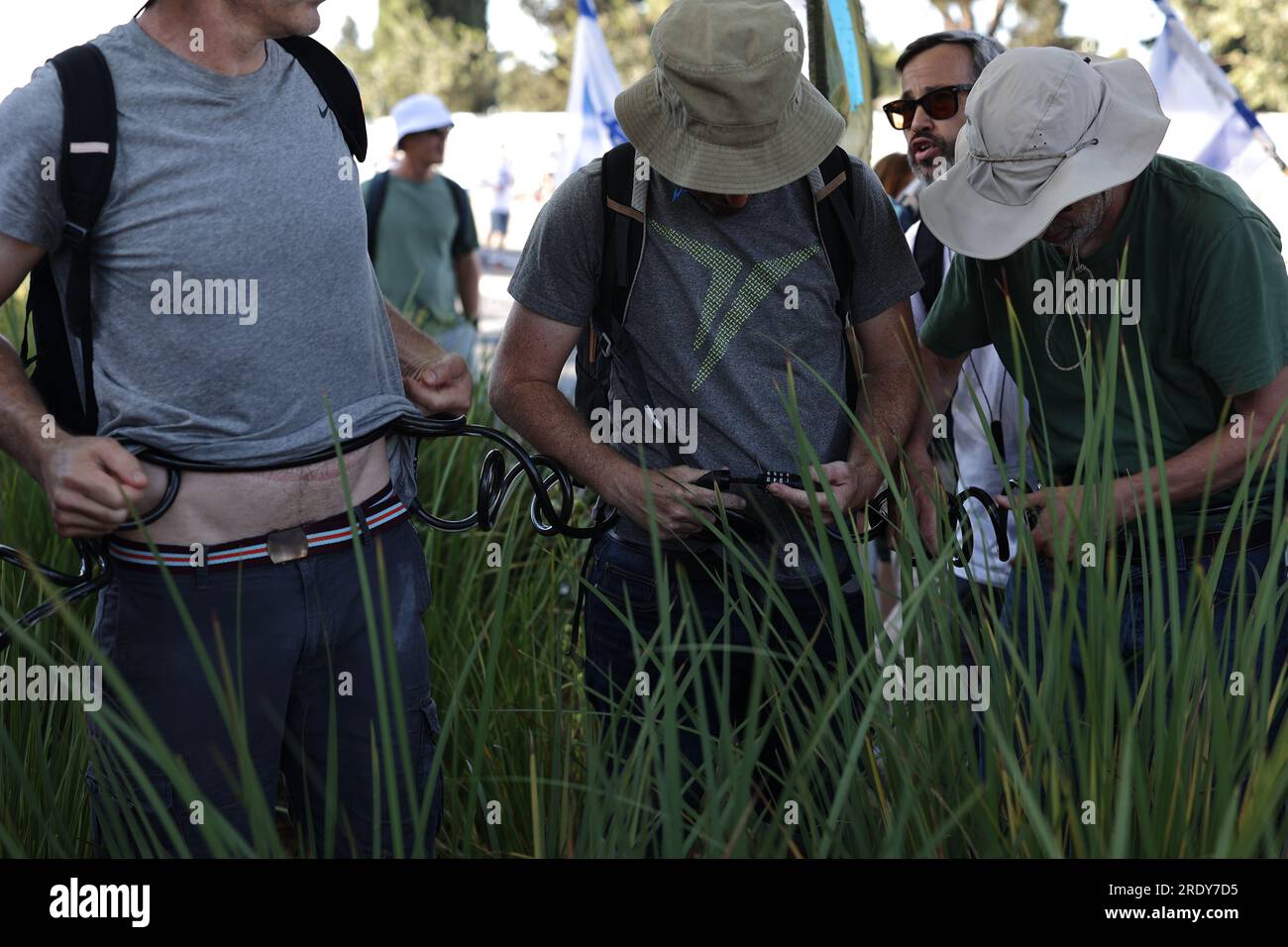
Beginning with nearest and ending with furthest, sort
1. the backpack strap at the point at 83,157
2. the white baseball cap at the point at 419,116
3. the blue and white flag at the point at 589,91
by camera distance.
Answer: the backpack strap at the point at 83,157 → the white baseball cap at the point at 419,116 → the blue and white flag at the point at 589,91

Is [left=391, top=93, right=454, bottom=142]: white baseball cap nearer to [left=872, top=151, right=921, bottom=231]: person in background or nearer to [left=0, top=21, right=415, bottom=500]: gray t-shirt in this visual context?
[left=872, top=151, right=921, bottom=231]: person in background

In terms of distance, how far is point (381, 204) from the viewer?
6289 millimetres

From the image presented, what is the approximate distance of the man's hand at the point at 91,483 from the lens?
5.52 feet

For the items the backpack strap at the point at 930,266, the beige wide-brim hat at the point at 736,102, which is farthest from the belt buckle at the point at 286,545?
the backpack strap at the point at 930,266

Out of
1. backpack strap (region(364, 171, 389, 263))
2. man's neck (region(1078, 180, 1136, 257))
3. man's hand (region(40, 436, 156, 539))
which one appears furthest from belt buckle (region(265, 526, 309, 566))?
backpack strap (region(364, 171, 389, 263))

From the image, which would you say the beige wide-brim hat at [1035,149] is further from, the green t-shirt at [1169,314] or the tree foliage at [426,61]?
the tree foliage at [426,61]

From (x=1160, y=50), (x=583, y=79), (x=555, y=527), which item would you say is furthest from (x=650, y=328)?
(x=583, y=79)

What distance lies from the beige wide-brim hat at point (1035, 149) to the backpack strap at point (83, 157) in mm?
1263

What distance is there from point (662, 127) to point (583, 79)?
4.81 metres

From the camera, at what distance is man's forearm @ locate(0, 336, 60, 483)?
1.78 metres

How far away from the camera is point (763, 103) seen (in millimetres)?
2195

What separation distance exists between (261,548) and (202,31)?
751mm
